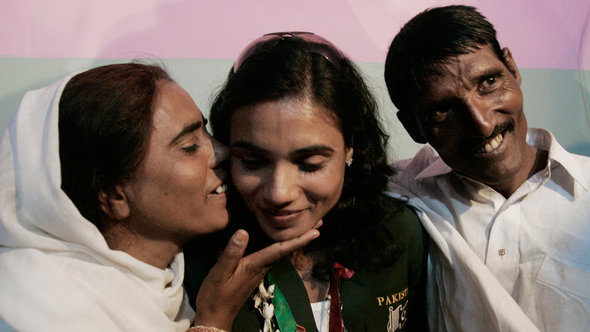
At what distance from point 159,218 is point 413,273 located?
80 cm

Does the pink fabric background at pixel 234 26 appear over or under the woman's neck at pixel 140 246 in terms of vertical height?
over

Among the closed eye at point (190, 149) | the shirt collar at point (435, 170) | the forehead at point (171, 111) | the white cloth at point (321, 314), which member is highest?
the forehead at point (171, 111)

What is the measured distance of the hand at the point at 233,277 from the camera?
1226mm

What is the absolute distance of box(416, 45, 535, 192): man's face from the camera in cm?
134

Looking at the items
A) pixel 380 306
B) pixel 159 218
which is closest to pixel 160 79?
pixel 159 218

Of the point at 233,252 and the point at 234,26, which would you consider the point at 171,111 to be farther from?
the point at 234,26

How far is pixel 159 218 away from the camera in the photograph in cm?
127

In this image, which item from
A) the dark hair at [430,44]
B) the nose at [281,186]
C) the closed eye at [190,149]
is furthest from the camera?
the dark hair at [430,44]

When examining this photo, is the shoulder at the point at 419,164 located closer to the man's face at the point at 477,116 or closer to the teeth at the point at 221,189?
the man's face at the point at 477,116

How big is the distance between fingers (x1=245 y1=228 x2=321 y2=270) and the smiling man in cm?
44

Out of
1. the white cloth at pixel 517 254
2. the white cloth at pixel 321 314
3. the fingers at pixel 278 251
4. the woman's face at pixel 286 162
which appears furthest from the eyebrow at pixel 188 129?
the white cloth at pixel 517 254

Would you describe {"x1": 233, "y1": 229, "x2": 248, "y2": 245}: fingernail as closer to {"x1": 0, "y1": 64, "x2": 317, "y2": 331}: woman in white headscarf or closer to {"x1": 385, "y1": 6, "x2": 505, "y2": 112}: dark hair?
{"x1": 0, "y1": 64, "x2": 317, "y2": 331}: woman in white headscarf

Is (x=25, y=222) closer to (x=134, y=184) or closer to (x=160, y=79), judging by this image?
(x=134, y=184)

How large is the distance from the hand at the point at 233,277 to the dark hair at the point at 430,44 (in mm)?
552
